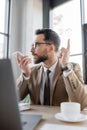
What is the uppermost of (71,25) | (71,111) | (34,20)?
(34,20)

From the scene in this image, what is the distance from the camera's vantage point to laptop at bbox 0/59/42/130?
1.44 feet

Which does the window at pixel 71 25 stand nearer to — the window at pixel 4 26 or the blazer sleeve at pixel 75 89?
the window at pixel 4 26

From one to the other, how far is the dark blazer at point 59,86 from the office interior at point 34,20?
1137 mm

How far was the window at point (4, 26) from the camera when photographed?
9.61 ft

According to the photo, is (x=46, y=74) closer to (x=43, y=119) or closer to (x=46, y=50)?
(x=46, y=50)

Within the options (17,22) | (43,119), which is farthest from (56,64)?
(17,22)

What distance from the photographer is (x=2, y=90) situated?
45 cm

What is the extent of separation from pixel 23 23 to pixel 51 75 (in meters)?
1.68

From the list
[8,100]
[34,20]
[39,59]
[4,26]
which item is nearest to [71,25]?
[34,20]

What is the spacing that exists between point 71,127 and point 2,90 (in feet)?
1.42

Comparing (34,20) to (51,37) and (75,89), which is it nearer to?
(51,37)

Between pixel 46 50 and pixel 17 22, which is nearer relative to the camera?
pixel 46 50

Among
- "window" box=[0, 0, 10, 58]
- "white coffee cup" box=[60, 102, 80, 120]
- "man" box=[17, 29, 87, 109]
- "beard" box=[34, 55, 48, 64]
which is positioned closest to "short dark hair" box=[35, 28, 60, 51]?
"man" box=[17, 29, 87, 109]

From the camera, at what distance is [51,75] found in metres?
1.65
